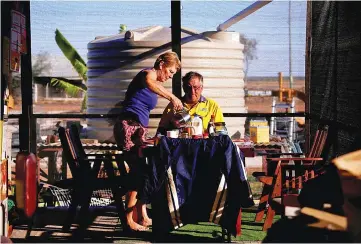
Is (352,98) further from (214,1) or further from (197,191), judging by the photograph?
(214,1)

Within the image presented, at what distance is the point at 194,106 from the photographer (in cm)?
774

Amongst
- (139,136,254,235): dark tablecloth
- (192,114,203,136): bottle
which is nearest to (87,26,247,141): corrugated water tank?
(192,114,203,136): bottle

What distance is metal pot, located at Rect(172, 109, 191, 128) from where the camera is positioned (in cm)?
748

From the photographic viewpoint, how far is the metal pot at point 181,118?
7.48 m

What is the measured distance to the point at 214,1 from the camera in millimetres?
9148

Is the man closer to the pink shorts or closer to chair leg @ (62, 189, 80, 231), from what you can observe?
the pink shorts

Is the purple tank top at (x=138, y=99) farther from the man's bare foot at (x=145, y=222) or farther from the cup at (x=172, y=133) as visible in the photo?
the man's bare foot at (x=145, y=222)

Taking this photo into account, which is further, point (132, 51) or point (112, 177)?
point (132, 51)

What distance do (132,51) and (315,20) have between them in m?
2.38

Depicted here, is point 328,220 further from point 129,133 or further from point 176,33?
point 176,33

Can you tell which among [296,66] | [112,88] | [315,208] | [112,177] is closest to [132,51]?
[112,88]

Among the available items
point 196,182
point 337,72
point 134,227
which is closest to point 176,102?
point 196,182

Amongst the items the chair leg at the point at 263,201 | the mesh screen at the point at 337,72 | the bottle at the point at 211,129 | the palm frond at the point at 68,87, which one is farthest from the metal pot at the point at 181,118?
the palm frond at the point at 68,87

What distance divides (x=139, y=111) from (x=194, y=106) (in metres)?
0.50
